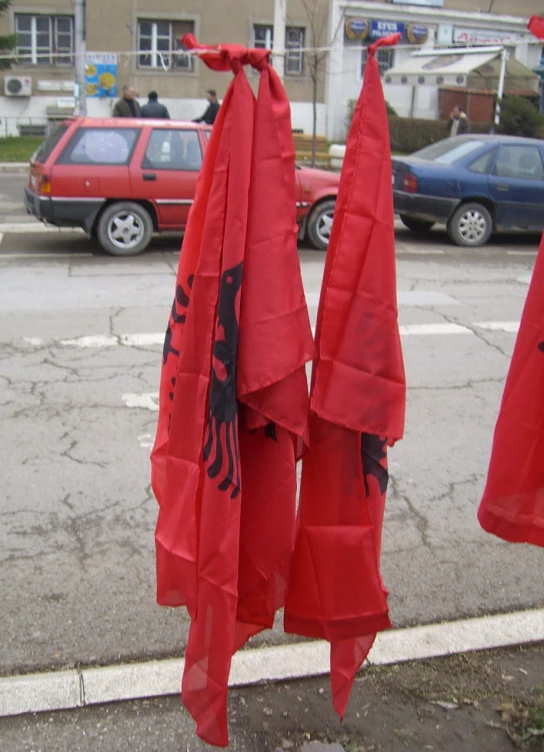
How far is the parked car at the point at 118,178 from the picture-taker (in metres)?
11.0

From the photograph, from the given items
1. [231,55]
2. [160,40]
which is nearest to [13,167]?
[160,40]

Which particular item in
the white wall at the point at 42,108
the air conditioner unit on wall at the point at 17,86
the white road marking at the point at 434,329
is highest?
the air conditioner unit on wall at the point at 17,86

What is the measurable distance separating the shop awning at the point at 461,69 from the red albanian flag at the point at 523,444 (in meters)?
23.4

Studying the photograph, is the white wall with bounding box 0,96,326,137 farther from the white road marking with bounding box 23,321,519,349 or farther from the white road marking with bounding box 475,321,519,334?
the white road marking with bounding box 23,321,519,349

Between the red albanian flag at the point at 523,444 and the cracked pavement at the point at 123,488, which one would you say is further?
the cracked pavement at the point at 123,488

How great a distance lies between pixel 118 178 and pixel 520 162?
238 inches

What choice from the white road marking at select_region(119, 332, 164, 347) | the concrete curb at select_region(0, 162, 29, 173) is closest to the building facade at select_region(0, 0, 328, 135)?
the concrete curb at select_region(0, 162, 29, 173)

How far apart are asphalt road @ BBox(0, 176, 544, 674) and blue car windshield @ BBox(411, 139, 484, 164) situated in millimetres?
4002

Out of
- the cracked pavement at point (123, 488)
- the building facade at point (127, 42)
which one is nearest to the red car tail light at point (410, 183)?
the cracked pavement at point (123, 488)

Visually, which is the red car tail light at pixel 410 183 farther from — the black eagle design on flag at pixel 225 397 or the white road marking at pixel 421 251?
the black eagle design on flag at pixel 225 397

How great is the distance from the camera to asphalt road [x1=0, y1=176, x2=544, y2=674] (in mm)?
3605

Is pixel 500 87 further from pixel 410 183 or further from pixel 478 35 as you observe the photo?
pixel 410 183

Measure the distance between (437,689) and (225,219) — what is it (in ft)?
6.27

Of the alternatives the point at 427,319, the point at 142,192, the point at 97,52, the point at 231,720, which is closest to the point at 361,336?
the point at 231,720
